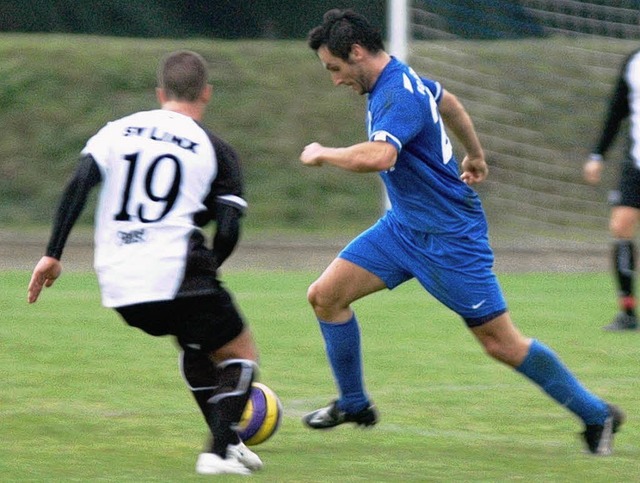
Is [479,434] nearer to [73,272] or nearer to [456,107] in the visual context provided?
[456,107]

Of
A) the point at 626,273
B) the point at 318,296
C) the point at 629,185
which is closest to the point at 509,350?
the point at 318,296

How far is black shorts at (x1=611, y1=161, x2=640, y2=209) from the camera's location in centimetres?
908

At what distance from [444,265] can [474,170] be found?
0.67 m

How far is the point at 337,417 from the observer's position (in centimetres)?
583

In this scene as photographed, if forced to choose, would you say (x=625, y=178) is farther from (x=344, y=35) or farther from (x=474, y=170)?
(x=344, y=35)

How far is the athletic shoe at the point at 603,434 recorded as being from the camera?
535 cm

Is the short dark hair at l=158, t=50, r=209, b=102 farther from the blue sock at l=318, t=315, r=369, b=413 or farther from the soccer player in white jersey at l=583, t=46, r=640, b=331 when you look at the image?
the soccer player in white jersey at l=583, t=46, r=640, b=331

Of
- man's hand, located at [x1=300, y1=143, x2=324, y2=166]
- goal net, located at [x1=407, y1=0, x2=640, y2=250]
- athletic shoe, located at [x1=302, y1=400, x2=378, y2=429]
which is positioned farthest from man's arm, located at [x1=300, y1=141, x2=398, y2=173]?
goal net, located at [x1=407, y1=0, x2=640, y2=250]

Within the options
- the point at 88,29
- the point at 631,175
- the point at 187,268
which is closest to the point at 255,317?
the point at 631,175

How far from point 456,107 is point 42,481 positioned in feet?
7.37

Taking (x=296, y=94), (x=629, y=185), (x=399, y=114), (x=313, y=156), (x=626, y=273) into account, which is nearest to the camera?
(x=313, y=156)

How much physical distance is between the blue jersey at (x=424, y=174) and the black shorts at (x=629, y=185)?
12.1 ft

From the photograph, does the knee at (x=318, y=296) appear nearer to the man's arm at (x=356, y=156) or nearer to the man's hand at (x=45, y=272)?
the man's arm at (x=356, y=156)

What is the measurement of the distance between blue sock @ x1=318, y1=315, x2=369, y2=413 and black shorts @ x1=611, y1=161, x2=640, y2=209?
3761 mm
